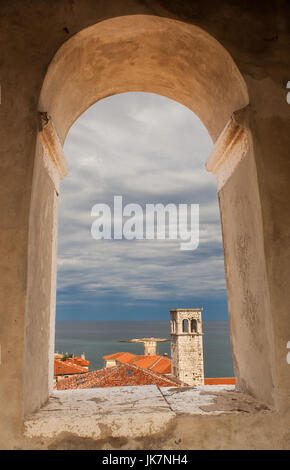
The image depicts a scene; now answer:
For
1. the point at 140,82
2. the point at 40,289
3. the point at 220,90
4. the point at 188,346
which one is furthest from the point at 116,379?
the point at 188,346

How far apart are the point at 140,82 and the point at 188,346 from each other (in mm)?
27642

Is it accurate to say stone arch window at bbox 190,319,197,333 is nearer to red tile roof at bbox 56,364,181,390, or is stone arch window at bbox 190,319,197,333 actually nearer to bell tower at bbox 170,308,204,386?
bell tower at bbox 170,308,204,386

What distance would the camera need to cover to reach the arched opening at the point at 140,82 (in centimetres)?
240

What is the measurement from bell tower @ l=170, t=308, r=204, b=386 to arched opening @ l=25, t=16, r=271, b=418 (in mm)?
Answer: 26346

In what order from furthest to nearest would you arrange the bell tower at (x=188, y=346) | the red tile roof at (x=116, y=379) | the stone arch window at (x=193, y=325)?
1. the stone arch window at (x=193, y=325)
2. the bell tower at (x=188, y=346)
3. the red tile roof at (x=116, y=379)

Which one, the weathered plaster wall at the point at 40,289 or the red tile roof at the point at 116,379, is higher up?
the weathered plaster wall at the point at 40,289

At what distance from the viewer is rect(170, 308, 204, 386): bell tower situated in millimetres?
26953

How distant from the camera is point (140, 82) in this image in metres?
3.30

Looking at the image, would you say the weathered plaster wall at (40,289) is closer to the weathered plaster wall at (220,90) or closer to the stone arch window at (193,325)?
the weathered plaster wall at (220,90)

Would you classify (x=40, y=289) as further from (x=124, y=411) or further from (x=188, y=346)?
(x=188, y=346)

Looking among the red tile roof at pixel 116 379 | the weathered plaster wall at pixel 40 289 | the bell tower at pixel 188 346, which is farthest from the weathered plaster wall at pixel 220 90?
the bell tower at pixel 188 346

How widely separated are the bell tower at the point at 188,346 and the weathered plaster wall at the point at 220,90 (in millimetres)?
26566

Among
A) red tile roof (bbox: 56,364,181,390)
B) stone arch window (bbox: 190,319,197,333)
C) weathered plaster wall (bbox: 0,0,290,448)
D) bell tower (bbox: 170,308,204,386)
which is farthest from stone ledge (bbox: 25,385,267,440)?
stone arch window (bbox: 190,319,197,333)

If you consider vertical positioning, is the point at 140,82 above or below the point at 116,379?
above
